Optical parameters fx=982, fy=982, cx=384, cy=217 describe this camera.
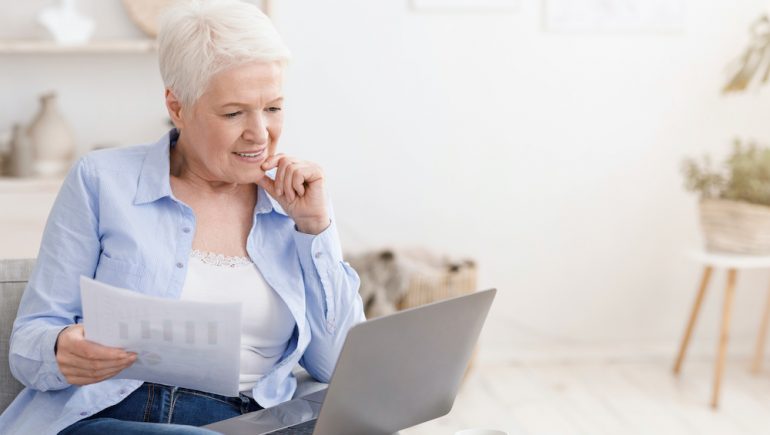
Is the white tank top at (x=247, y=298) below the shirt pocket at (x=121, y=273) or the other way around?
below

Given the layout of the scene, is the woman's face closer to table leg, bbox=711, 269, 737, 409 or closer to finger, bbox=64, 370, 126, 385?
finger, bbox=64, 370, 126, 385

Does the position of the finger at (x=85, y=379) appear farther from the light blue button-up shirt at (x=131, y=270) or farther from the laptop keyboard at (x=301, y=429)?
the laptop keyboard at (x=301, y=429)

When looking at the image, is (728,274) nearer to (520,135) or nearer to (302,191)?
(520,135)

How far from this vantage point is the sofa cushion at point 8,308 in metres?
Answer: 1.69

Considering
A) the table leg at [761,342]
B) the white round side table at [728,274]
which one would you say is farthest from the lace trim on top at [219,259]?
the table leg at [761,342]

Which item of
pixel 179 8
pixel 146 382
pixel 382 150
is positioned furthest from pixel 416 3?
pixel 146 382

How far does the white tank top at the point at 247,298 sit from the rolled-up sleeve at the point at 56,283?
0.17m

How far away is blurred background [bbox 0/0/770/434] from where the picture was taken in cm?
342

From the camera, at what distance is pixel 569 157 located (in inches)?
146

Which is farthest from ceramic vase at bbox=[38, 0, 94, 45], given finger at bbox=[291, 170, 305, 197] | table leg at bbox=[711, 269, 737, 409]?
table leg at bbox=[711, 269, 737, 409]

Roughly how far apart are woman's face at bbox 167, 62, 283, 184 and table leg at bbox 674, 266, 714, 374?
85.4 inches

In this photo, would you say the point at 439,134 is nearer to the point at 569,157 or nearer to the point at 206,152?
the point at 569,157

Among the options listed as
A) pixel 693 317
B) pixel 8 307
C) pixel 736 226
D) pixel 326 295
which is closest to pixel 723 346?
pixel 693 317

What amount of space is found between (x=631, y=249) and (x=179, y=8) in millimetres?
2543
